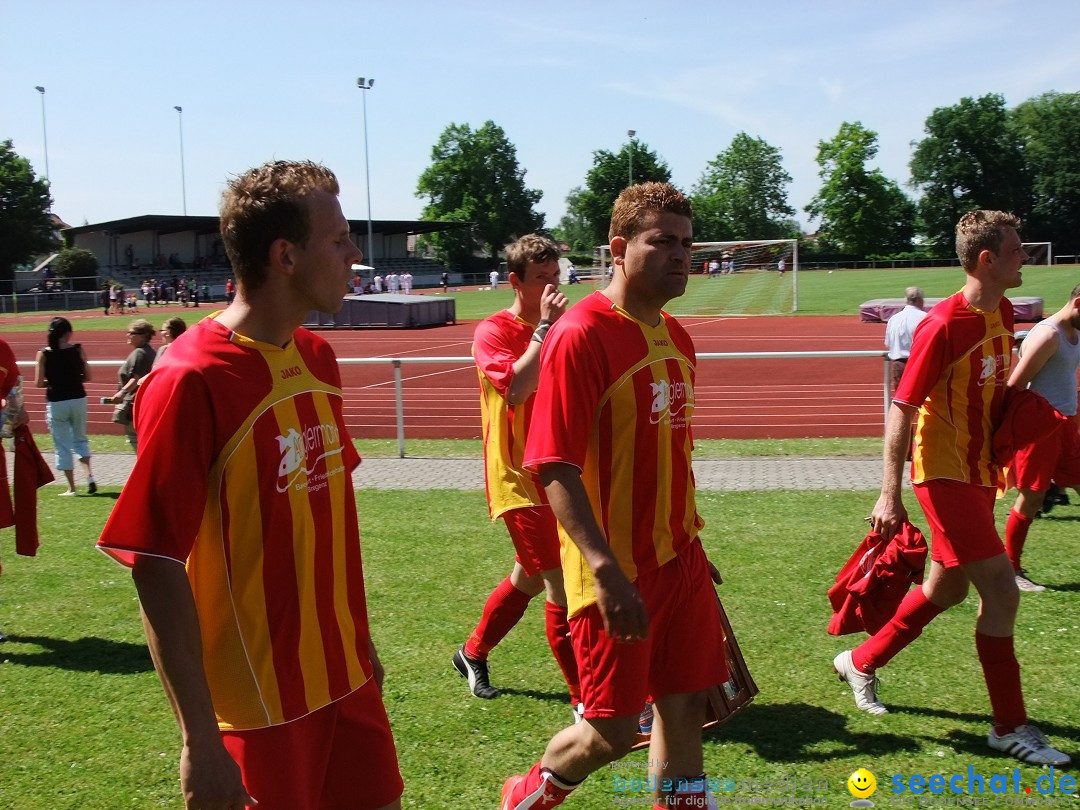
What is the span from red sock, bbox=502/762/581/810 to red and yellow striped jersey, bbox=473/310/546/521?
1.50 m

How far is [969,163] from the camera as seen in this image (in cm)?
9019

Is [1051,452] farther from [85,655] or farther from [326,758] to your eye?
[85,655]

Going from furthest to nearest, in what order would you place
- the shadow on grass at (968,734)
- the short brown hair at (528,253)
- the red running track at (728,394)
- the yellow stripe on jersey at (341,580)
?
the red running track at (728,394)
the short brown hair at (528,253)
the shadow on grass at (968,734)
the yellow stripe on jersey at (341,580)

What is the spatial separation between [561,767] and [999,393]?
2473 mm

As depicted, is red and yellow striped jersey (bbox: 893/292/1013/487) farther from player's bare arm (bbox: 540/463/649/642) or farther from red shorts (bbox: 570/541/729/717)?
player's bare arm (bbox: 540/463/649/642)

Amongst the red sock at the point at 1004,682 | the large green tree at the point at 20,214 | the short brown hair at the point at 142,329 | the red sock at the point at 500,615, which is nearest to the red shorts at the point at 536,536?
the red sock at the point at 500,615

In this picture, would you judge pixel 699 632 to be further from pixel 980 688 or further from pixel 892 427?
pixel 980 688

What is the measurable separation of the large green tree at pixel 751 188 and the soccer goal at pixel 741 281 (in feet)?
232

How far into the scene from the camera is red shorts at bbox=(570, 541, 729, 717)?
2.97 metres

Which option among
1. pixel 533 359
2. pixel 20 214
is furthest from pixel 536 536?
Result: pixel 20 214

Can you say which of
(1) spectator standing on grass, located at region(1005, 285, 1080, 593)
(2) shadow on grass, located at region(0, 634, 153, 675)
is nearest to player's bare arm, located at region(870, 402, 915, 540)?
(1) spectator standing on grass, located at region(1005, 285, 1080, 593)

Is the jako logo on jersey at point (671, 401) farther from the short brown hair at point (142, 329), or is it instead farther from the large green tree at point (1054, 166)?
the large green tree at point (1054, 166)

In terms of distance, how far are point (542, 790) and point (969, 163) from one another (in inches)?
3868

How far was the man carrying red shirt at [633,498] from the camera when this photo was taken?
2.96m
